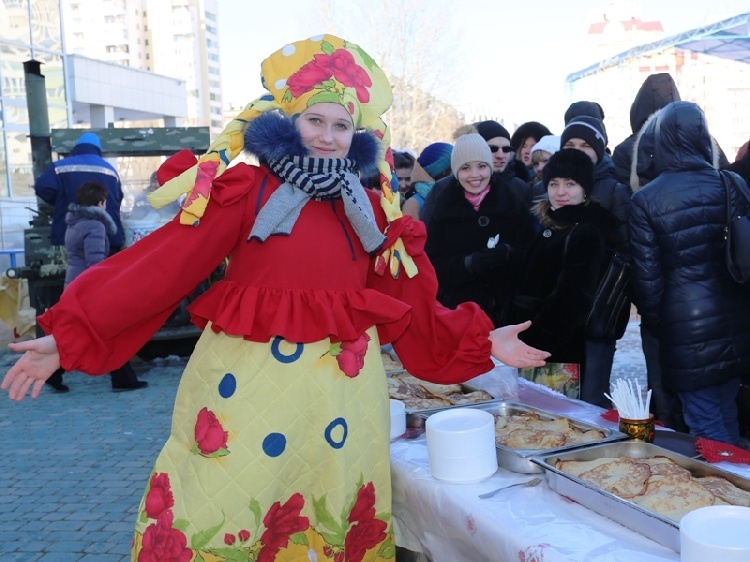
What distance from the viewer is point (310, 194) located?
1876 mm

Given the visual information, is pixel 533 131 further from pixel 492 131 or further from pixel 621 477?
pixel 621 477

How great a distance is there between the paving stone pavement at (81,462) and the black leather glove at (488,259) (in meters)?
2.08

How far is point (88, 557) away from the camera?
3.43 meters

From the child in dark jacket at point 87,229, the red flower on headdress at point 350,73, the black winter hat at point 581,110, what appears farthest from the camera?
the child in dark jacket at point 87,229

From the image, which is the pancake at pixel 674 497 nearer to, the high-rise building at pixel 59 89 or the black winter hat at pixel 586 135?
the black winter hat at pixel 586 135

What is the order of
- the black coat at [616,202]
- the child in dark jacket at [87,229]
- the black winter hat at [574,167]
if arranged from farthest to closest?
1. the child in dark jacket at [87,229]
2. the black coat at [616,202]
3. the black winter hat at [574,167]

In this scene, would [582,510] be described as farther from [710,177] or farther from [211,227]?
Answer: [710,177]

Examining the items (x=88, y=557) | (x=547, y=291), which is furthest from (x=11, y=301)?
(x=547, y=291)

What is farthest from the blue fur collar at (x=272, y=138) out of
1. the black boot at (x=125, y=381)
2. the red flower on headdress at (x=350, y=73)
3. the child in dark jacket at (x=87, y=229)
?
the black boot at (x=125, y=381)

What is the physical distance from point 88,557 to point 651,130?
3.15 meters

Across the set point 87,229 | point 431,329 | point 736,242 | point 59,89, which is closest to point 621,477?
point 431,329

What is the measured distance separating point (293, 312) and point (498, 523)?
670 millimetres

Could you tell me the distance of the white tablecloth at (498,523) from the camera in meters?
1.44

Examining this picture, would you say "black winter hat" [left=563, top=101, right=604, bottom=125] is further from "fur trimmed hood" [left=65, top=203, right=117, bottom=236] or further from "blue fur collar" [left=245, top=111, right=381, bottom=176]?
"fur trimmed hood" [left=65, top=203, right=117, bottom=236]
